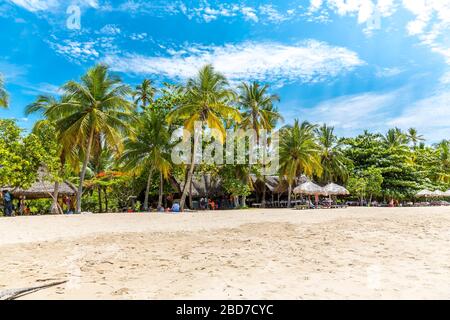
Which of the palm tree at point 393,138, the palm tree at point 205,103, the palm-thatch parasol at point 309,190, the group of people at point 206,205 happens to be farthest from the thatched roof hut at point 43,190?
the palm tree at point 393,138

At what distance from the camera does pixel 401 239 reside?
7.64 metres

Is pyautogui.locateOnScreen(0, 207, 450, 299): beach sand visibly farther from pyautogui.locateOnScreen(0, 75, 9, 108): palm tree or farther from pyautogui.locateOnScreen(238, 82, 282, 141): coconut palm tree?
pyautogui.locateOnScreen(238, 82, 282, 141): coconut palm tree

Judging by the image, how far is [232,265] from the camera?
203 inches

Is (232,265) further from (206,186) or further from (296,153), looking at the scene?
(206,186)

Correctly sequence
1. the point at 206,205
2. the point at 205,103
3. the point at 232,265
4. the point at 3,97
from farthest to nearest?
Answer: the point at 206,205 < the point at 205,103 < the point at 3,97 < the point at 232,265

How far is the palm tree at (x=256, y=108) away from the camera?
27.5 meters

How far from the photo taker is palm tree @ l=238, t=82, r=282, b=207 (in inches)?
1083

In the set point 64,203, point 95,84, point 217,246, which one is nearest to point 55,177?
point 95,84

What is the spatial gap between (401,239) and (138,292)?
6.27m

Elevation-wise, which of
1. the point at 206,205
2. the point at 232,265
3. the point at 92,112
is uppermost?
the point at 92,112

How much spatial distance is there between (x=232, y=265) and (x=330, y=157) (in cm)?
3210

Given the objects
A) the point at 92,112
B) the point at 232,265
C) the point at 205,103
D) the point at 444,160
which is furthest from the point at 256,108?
the point at 444,160

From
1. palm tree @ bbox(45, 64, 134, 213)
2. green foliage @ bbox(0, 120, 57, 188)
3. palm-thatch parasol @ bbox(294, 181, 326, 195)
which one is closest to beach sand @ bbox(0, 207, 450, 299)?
green foliage @ bbox(0, 120, 57, 188)

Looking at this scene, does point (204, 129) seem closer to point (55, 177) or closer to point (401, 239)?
point (55, 177)
